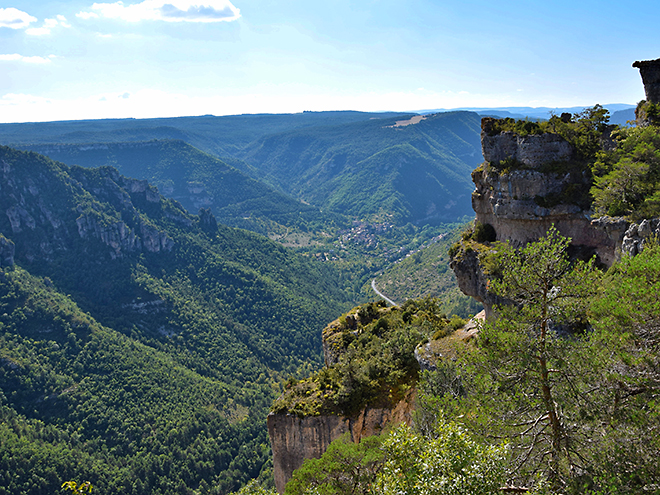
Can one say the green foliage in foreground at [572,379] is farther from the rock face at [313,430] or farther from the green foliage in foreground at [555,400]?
the rock face at [313,430]

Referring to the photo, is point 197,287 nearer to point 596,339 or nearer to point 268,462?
point 268,462

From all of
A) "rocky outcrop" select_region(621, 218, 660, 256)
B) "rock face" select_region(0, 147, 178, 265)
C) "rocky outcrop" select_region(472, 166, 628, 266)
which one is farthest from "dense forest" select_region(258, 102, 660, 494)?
"rock face" select_region(0, 147, 178, 265)

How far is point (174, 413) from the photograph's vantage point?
86.8m

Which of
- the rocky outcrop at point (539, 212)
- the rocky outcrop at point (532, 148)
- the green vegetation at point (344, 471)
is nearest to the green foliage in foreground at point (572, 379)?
the green vegetation at point (344, 471)

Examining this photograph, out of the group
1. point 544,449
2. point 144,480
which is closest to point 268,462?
point 144,480

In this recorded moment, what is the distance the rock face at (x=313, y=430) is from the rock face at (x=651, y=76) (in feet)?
84.0

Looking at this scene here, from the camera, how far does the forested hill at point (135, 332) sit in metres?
76.9

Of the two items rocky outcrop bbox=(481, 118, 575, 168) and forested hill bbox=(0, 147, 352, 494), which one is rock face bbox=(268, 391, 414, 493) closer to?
rocky outcrop bbox=(481, 118, 575, 168)

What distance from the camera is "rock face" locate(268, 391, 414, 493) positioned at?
27141 mm

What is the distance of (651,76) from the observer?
2911 centimetres

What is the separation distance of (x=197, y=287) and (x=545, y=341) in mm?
136092

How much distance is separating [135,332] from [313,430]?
323 ft

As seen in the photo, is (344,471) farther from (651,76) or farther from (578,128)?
(651,76)

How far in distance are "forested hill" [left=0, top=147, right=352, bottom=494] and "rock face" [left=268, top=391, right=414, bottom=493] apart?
54.0 metres
